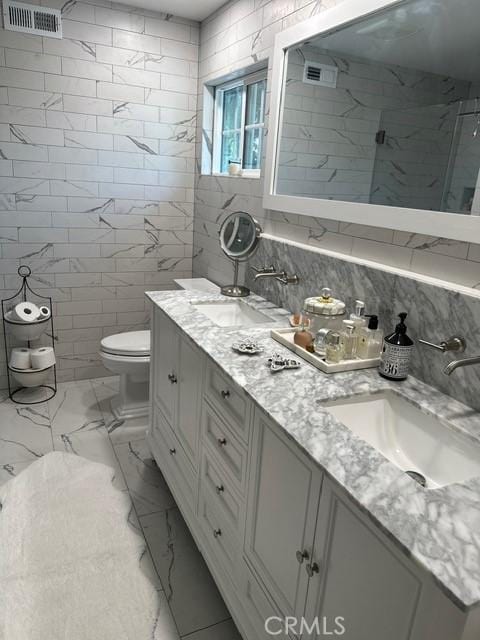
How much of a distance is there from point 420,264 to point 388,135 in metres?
0.49

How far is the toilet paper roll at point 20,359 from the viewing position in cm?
293

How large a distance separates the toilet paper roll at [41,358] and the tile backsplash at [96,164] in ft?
0.80

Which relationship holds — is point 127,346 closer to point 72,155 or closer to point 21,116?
point 72,155

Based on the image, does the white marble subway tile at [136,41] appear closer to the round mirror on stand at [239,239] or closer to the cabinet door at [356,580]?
the round mirror on stand at [239,239]

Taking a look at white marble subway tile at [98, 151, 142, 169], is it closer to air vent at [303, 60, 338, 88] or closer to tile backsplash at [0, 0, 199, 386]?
tile backsplash at [0, 0, 199, 386]

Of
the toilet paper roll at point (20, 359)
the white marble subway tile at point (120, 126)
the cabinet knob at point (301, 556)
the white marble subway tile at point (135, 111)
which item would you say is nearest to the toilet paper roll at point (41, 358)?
the toilet paper roll at point (20, 359)

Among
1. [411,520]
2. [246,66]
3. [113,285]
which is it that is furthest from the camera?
[113,285]

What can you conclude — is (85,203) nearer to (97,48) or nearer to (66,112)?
(66,112)

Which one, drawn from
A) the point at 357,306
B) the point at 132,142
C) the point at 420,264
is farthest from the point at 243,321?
the point at 132,142

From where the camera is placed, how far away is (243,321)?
2.27 metres

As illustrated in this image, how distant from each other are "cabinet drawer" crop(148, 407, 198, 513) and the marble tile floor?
15 centimetres

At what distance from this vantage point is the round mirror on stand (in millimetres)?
2336

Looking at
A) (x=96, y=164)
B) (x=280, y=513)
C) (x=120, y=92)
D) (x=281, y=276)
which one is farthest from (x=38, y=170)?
(x=280, y=513)

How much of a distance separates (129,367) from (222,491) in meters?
1.41
